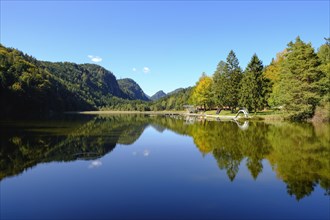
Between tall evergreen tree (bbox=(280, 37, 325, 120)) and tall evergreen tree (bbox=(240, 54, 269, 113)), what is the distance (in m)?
9.67

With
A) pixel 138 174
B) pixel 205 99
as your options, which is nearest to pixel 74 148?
pixel 138 174

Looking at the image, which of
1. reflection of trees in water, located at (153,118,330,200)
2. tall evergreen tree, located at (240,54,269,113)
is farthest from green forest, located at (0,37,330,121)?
reflection of trees in water, located at (153,118,330,200)

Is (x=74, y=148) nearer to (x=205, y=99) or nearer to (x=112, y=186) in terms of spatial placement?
(x=112, y=186)

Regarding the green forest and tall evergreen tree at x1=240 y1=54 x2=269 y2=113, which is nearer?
the green forest

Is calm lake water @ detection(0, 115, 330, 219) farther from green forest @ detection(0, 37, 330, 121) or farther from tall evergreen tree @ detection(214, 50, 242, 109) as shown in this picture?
tall evergreen tree @ detection(214, 50, 242, 109)

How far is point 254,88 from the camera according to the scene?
6581 cm

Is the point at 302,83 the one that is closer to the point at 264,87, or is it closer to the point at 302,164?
the point at 264,87

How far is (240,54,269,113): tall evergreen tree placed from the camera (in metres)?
65.9

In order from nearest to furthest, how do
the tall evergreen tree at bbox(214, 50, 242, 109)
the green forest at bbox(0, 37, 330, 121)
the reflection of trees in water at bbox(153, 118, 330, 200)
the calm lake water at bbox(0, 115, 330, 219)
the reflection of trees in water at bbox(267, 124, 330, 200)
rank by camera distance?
the calm lake water at bbox(0, 115, 330, 219), the reflection of trees in water at bbox(267, 124, 330, 200), the reflection of trees in water at bbox(153, 118, 330, 200), the green forest at bbox(0, 37, 330, 121), the tall evergreen tree at bbox(214, 50, 242, 109)

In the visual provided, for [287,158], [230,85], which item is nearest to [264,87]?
[230,85]

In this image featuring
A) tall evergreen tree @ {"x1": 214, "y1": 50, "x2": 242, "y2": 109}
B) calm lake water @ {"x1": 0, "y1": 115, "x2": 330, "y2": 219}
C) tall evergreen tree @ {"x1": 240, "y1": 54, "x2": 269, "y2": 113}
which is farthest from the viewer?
tall evergreen tree @ {"x1": 214, "y1": 50, "x2": 242, "y2": 109}

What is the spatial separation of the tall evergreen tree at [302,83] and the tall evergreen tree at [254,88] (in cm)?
967

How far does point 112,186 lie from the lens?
13.2m

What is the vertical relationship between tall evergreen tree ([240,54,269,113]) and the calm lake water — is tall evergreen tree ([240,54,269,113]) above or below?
above
